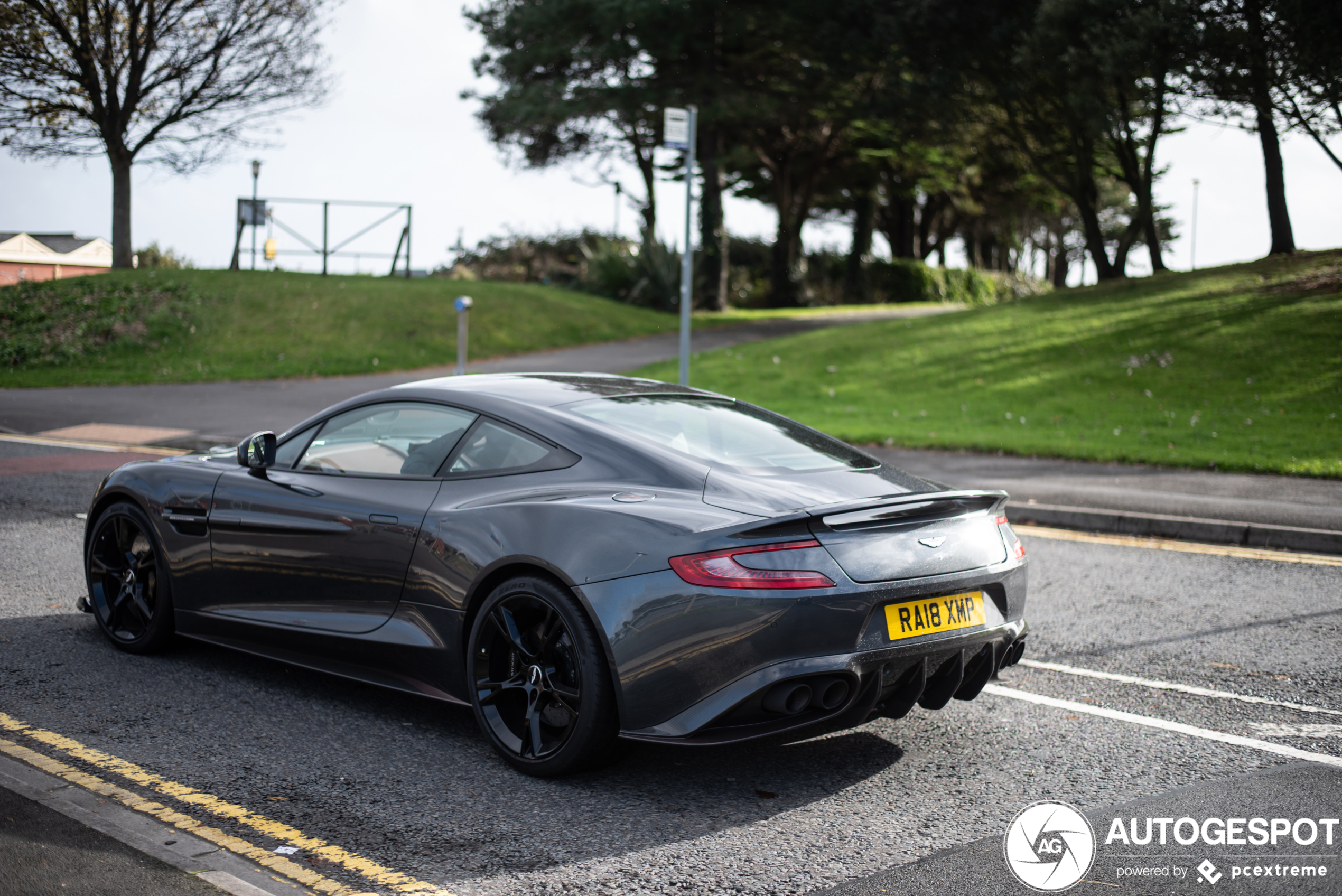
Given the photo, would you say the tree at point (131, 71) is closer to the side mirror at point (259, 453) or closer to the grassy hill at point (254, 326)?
the grassy hill at point (254, 326)

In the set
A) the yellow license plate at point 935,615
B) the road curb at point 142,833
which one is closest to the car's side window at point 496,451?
the yellow license plate at point 935,615

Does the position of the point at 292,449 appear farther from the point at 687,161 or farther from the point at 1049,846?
the point at 687,161

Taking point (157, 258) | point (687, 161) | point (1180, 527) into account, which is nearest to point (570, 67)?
point (157, 258)

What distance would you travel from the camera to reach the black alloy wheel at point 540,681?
11.5ft

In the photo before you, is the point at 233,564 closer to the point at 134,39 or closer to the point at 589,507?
the point at 589,507

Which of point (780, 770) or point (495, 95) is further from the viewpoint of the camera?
point (495, 95)

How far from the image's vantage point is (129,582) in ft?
16.7

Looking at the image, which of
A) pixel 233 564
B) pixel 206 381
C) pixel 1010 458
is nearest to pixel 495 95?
pixel 206 381

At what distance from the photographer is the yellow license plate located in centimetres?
344

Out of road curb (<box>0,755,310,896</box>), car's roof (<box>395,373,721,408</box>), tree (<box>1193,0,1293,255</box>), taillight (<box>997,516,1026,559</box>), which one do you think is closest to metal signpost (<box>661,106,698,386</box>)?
car's roof (<box>395,373,721,408</box>)

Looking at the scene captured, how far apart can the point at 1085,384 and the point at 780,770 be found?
13.3 metres

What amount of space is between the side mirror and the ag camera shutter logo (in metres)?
3.21

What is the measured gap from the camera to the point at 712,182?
32250 millimetres

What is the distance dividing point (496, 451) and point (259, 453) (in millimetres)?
1243
